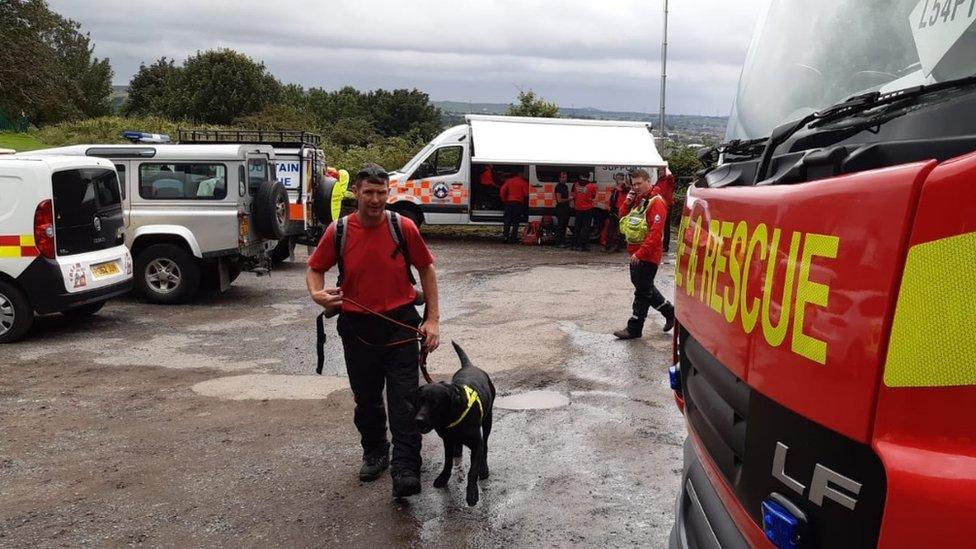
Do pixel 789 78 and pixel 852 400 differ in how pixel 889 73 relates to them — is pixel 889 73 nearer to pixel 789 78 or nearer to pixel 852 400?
pixel 789 78

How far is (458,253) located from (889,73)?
14.0 metres

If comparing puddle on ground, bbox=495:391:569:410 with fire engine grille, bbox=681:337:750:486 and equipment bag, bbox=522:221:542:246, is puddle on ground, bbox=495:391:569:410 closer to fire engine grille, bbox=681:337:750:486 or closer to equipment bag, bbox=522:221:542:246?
fire engine grille, bbox=681:337:750:486

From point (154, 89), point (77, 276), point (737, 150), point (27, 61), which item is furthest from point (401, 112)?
point (737, 150)

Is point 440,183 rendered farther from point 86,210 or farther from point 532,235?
point 86,210

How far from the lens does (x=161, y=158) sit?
10500 millimetres

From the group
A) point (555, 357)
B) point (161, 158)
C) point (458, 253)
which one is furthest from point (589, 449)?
point (458, 253)

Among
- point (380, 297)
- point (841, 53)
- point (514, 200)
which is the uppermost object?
point (841, 53)

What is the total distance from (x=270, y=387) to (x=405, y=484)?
2755 mm

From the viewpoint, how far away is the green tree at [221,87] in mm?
50000

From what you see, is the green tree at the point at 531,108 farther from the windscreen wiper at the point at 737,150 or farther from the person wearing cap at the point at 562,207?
the windscreen wiper at the point at 737,150

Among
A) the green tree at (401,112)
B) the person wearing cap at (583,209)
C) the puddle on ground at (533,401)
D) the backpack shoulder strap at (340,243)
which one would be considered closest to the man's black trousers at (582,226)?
the person wearing cap at (583,209)

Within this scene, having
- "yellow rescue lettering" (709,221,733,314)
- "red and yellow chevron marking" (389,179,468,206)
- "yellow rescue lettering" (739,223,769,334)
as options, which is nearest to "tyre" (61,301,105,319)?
"red and yellow chevron marking" (389,179,468,206)

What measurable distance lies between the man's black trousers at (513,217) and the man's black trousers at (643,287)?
910 cm

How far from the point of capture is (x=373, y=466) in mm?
4859
